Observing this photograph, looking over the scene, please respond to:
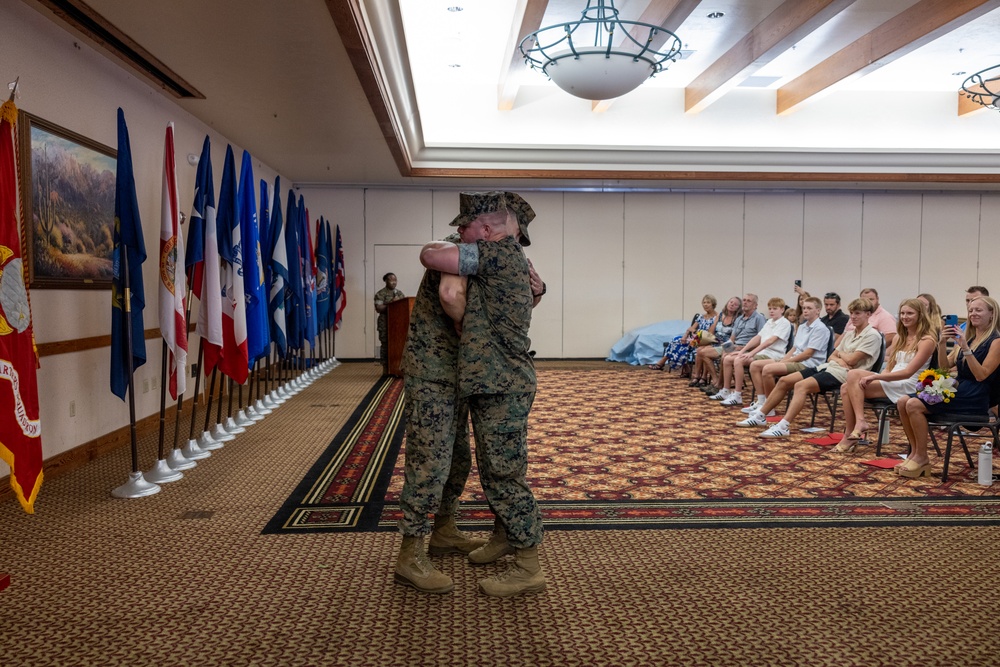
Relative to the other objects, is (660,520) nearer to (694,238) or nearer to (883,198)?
(694,238)

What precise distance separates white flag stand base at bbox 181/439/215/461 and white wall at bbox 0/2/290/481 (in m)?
0.28

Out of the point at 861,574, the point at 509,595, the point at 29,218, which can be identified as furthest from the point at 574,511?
the point at 29,218

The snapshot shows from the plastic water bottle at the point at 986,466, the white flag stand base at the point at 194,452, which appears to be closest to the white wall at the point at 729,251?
the white flag stand base at the point at 194,452

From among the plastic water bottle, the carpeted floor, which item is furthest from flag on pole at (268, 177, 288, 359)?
the plastic water bottle

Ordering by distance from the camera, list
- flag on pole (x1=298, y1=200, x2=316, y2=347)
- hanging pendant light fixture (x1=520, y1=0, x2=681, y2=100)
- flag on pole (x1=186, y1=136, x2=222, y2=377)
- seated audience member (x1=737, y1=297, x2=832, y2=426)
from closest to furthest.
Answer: flag on pole (x1=186, y1=136, x2=222, y2=377)
hanging pendant light fixture (x1=520, y1=0, x2=681, y2=100)
seated audience member (x1=737, y1=297, x2=832, y2=426)
flag on pole (x1=298, y1=200, x2=316, y2=347)

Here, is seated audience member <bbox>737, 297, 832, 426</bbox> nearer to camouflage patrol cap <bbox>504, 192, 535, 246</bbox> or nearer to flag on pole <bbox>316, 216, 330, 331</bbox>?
camouflage patrol cap <bbox>504, 192, 535, 246</bbox>

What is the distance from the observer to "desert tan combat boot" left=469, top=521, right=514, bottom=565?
3176mm

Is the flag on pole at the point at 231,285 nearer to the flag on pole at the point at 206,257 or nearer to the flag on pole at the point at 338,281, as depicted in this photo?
the flag on pole at the point at 206,257

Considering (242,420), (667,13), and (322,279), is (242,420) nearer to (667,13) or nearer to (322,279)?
(322,279)

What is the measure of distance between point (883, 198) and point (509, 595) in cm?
1333

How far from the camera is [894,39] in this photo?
700 cm

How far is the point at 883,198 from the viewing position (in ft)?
44.0

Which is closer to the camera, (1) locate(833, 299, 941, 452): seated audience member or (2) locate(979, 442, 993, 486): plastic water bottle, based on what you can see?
(2) locate(979, 442, 993, 486): plastic water bottle

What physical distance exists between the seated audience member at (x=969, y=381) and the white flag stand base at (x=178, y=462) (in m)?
4.96
